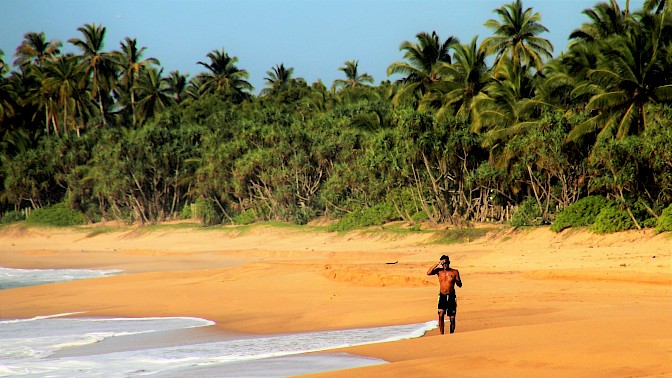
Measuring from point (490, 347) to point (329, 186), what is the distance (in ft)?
112

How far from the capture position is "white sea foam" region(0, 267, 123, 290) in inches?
1112

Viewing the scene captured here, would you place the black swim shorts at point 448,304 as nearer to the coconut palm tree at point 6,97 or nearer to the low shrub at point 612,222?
the low shrub at point 612,222

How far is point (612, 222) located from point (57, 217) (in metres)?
45.6

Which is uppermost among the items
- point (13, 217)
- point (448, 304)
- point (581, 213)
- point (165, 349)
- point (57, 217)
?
point (13, 217)

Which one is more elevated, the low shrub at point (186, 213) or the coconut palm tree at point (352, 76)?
the coconut palm tree at point (352, 76)

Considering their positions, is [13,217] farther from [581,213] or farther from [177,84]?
[581,213]

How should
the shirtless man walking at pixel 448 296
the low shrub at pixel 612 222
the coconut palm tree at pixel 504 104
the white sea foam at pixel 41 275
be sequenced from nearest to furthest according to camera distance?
the shirtless man walking at pixel 448 296 < the low shrub at pixel 612 222 < the white sea foam at pixel 41 275 < the coconut palm tree at pixel 504 104

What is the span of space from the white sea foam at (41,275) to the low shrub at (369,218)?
12.5 m

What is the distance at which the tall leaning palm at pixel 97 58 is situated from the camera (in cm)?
7012

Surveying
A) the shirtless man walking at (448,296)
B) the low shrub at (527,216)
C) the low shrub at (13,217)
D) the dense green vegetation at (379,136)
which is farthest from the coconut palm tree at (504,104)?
the low shrub at (13,217)

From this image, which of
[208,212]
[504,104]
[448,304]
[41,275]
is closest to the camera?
[448,304]

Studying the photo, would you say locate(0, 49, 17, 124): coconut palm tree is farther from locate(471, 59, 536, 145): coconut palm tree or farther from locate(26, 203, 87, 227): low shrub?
locate(471, 59, 536, 145): coconut palm tree

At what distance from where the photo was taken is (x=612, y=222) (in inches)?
1040

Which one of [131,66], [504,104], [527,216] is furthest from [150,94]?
[527,216]
